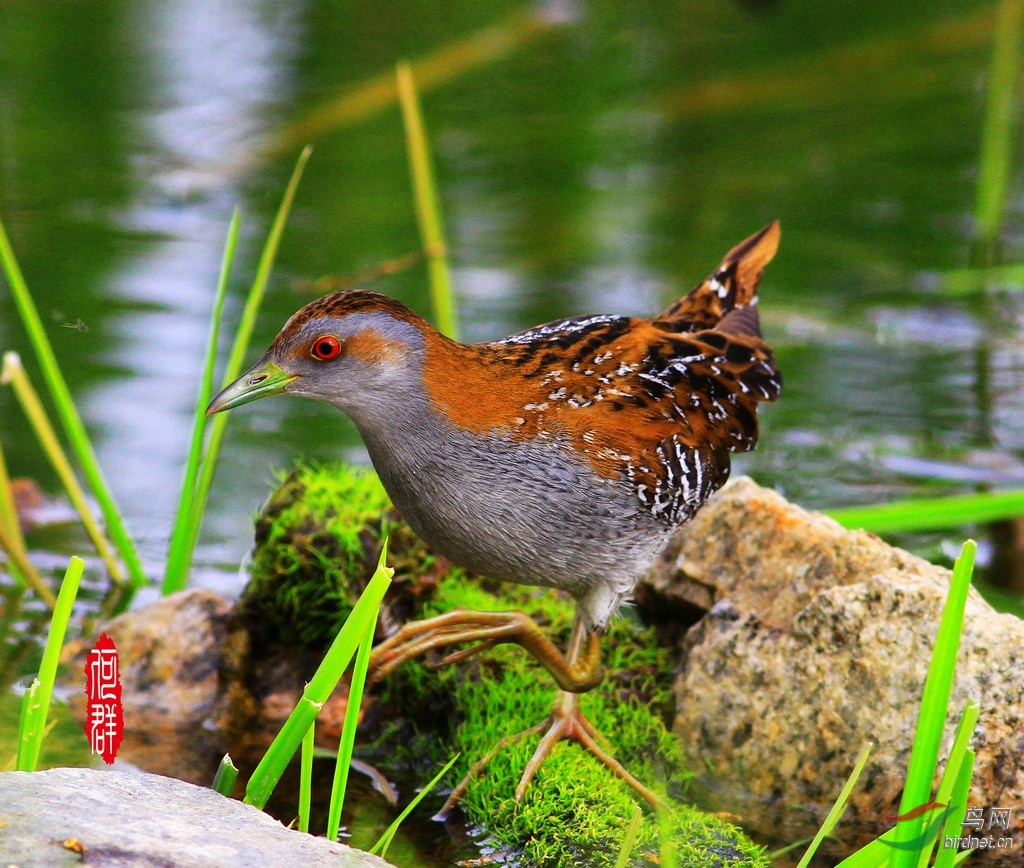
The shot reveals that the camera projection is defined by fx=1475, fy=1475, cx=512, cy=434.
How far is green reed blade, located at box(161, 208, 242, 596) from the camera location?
4.04 m

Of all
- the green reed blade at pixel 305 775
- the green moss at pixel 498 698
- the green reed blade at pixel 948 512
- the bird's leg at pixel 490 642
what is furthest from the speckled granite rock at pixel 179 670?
the green reed blade at pixel 948 512

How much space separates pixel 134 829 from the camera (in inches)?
96.4

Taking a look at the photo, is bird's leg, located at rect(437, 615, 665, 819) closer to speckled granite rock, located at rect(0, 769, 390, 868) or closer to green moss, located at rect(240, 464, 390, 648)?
green moss, located at rect(240, 464, 390, 648)

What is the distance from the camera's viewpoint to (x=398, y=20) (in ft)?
33.3

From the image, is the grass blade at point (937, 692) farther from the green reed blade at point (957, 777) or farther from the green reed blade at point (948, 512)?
the green reed blade at point (948, 512)

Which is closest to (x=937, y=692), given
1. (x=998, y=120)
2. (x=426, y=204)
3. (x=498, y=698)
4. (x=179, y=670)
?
(x=498, y=698)

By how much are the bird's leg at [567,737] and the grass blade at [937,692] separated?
130 centimetres

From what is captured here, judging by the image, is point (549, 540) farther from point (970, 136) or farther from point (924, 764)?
point (970, 136)

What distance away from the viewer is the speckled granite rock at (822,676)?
3.52m

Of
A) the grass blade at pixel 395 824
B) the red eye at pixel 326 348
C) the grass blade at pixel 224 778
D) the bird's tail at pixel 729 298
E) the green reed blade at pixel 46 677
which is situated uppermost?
the red eye at pixel 326 348

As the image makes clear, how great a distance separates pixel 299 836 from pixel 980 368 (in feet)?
16.0

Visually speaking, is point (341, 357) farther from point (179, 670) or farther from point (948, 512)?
point (948, 512)

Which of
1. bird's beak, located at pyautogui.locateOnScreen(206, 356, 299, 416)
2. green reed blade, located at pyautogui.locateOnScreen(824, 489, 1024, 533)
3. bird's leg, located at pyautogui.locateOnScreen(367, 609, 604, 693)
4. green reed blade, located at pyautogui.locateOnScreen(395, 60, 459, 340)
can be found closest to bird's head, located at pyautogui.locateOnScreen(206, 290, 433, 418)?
bird's beak, located at pyautogui.locateOnScreen(206, 356, 299, 416)

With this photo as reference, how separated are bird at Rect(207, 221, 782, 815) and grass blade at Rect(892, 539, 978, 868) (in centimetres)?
128
